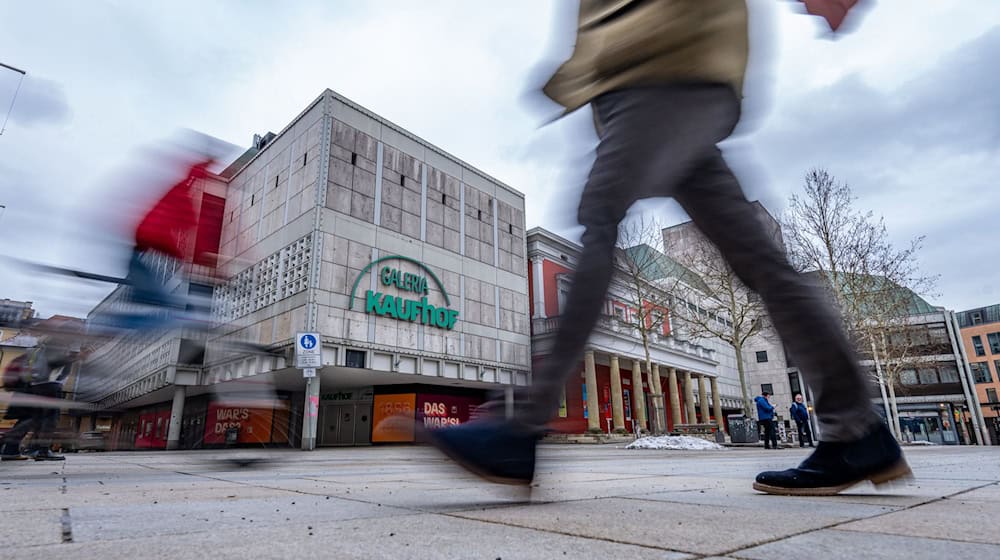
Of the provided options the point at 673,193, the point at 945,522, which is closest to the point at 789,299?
the point at 673,193

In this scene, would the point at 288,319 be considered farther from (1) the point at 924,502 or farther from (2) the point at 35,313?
(1) the point at 924,502

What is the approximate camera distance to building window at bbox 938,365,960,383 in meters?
44.2

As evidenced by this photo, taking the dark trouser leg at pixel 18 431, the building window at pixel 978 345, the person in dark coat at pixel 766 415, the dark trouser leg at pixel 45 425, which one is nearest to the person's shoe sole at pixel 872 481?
the dark trouser leg at pixel 45 425

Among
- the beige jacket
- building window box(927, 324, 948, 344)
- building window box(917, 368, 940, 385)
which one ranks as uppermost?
building window box(927, 324, 948, 344)

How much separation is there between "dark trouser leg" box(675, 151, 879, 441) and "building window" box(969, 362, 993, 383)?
69.9m

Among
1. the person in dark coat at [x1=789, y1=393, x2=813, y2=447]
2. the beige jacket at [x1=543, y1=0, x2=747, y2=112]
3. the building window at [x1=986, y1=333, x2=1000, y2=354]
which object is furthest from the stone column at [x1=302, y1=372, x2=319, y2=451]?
the building window at [x1=986, y1=333, x2=1000, y2=354]

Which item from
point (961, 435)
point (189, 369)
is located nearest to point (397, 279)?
point (189, 369)

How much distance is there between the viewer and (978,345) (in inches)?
2172

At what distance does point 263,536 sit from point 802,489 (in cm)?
161

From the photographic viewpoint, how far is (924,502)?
1560 mm

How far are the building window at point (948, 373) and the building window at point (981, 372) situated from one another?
13067 mm

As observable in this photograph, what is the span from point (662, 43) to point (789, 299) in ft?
2.97

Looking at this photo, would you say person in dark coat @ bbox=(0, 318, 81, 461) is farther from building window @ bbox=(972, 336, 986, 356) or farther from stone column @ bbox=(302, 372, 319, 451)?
building window @ bbox=(972, 336, 986, 356)

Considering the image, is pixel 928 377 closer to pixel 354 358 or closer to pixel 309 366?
pixel 354 358
